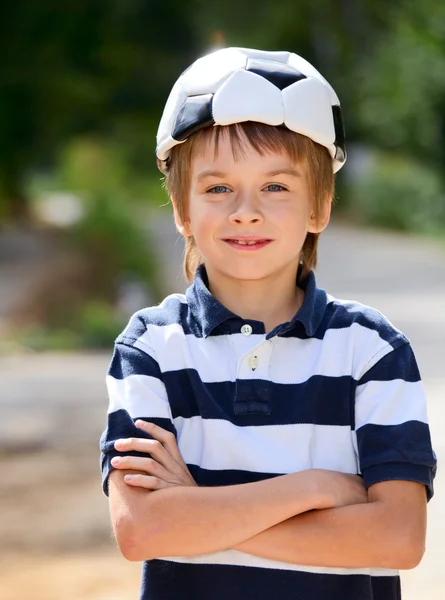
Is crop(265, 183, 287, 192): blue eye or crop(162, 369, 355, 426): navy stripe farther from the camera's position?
crop(265, 183, 287, 192): blue eye

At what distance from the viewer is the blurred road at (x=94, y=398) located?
4.83 meters

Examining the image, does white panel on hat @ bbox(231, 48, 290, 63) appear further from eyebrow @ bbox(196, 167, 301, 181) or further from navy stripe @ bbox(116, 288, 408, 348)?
navy stripe @ bbox(116, 288, 408, 348)

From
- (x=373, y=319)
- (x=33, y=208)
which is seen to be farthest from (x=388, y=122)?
(x=373, y=319)

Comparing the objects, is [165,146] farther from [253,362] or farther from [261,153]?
[253,362]

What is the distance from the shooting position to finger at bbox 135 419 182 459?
212 cm

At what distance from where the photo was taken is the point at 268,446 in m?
2.09

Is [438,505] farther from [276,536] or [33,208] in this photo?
[33,208]

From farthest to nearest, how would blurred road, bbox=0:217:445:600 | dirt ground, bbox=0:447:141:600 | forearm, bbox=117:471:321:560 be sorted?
blurred road, bbox=0:217:445:600 < dirt ground, bbox=0:447:141:600 < forearm, bbox=117:471:321:560

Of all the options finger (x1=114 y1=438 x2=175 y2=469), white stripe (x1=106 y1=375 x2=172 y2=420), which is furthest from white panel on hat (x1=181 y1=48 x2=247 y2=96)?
finger (x1=114 y1=438 x2=175 y2=469)

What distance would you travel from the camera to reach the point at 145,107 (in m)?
26.8

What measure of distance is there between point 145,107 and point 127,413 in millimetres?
25111

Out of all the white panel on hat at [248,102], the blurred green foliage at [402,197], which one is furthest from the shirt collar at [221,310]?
the blurred green foliage at [402,197]

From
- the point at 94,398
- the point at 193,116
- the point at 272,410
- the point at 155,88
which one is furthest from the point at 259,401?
the point at 155,88

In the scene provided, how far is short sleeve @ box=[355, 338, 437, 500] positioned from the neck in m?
0.23
